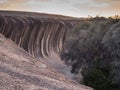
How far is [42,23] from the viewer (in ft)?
85.1

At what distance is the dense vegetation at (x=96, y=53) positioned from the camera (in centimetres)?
1614

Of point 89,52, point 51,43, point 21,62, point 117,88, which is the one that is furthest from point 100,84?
point 51,43

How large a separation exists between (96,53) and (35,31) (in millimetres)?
8178

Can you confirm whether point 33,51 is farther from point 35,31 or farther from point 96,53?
point 96,53

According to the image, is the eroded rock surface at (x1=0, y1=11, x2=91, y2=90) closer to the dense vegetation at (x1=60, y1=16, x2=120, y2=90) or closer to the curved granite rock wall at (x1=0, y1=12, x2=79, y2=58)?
the curved granite rock wall at (x1=0, y1=12, x2=79, y2=58)

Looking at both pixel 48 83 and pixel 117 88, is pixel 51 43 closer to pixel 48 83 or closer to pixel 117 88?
pixel 117 88

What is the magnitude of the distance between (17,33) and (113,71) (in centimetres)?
1001

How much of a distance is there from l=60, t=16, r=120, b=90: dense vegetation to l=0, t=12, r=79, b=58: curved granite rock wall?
3.98m

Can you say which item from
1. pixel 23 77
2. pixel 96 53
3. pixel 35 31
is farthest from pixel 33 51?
pixel 23 77

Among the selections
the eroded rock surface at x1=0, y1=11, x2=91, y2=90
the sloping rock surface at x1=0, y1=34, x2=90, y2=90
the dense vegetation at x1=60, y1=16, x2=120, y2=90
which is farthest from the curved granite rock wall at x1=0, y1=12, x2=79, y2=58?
the sloping rock surface at x1=0, y1=34, x2=90, y2=90

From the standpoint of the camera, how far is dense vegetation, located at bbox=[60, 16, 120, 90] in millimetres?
16141

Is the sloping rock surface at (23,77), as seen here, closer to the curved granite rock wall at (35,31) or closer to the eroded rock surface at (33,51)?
the eroded rock surface at (33,51)

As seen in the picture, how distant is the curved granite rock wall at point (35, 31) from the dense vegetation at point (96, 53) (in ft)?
13.1

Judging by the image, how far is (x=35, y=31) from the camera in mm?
25359
